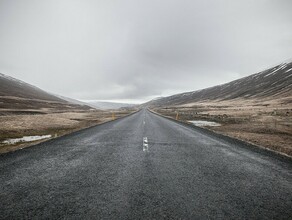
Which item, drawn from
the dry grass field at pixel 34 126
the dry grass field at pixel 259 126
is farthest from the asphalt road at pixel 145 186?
the dry grass field at pixel 34 126

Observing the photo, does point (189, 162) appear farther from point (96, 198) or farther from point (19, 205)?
point (19, 205)

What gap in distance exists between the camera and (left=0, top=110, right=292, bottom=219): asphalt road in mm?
4250

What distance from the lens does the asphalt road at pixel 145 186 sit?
4.25 m

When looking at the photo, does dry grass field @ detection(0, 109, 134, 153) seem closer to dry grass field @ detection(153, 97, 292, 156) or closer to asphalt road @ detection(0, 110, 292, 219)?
asphalt road @ detection(0, 110, 292, 219)

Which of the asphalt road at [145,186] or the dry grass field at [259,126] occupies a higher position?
the dry grass field at [259,126]

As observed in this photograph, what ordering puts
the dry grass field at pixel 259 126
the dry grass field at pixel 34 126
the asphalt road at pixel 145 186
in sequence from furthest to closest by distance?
the dry grass field at pixel 34 126 < the dry grass field at pixel 259 126 < the asphalt road at pixel 145 186

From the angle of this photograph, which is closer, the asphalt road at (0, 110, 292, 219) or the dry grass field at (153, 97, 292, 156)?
the asphalt road at (0, 110, 292, 219)

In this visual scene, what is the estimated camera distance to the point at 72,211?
4.27 metres

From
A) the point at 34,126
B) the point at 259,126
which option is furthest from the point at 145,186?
the point at 34,126

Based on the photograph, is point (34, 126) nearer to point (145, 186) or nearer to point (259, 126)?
point (145, 186)

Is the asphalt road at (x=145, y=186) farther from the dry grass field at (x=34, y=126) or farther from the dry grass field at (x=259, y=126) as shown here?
the dry grass field at (x=34, y=126)

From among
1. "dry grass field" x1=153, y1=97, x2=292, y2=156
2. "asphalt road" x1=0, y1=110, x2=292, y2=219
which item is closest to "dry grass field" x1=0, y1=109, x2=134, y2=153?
"asphalt road" x1=0, y1=110, x2=292, y2=219

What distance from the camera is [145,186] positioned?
5555mm

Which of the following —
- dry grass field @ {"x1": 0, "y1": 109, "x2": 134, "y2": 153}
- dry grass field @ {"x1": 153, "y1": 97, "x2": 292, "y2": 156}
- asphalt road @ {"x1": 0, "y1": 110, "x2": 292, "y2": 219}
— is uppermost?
dry grass field @ {"x1": 153, "y1": 97, "x2": 292, "y2": 156}
